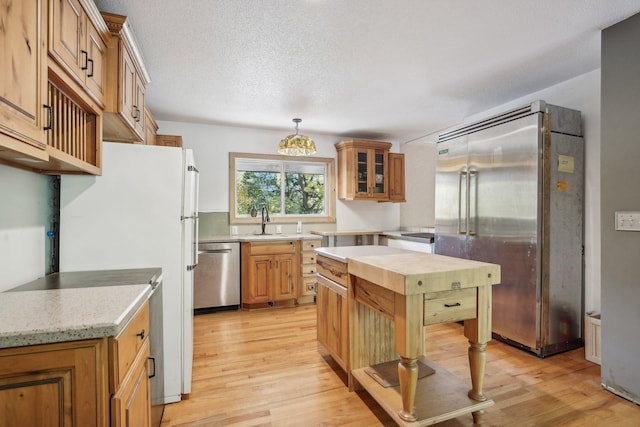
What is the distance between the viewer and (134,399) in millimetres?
1224

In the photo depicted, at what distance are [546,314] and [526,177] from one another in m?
1.14

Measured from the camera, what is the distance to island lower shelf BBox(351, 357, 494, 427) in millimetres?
1645

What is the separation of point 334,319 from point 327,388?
449mm

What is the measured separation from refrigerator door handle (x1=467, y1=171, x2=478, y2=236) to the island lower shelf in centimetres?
152

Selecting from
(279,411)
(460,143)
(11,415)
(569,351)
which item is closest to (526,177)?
(460,143)

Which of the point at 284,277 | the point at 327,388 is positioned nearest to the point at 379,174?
the point at 284,277

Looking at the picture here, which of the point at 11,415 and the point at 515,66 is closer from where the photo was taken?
the point at 11,415

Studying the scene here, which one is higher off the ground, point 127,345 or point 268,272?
point 127,345

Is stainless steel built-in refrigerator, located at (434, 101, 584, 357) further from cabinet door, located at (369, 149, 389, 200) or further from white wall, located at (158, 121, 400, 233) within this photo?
white wall, located at (158, 121, 400, 233)

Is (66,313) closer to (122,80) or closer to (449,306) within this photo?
(122,80)

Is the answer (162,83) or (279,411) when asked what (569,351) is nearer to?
(279,411)

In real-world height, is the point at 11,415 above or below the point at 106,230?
below

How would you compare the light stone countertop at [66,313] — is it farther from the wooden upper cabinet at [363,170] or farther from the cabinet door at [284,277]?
the wooden upper cabinet at [363,170]

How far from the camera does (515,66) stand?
2.68 metres
